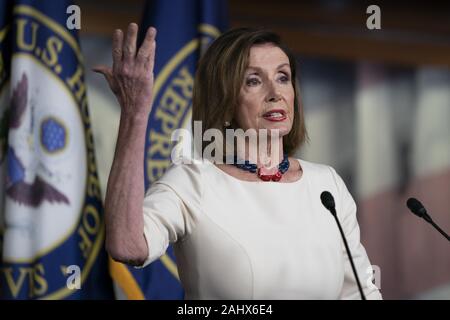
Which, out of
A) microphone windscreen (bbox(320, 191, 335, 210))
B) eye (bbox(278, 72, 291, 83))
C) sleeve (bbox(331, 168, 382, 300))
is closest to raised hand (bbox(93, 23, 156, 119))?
microphone windscreen (bbox(320, 191, 335, 210))

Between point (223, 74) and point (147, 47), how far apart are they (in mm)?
436

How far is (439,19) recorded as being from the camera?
4.02 metres

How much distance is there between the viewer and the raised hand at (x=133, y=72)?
129cm

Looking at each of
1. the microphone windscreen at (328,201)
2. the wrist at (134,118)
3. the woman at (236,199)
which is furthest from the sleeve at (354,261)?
the wrist at (134,118)

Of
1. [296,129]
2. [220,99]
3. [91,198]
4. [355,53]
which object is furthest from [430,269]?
[220,99]

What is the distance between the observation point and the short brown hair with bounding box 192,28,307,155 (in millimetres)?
1697

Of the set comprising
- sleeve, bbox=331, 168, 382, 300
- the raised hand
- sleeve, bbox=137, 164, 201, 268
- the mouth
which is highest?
the raised hand

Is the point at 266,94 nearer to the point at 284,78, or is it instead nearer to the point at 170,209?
the point at 284,78

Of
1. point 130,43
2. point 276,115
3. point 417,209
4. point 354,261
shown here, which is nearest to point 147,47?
point 130,43

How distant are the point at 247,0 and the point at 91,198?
59.5 inches

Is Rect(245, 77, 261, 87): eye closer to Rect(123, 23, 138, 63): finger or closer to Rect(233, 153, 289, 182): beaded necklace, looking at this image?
Rect(233, 153, 289, 182): beaded necklace

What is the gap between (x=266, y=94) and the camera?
1687 millimetres

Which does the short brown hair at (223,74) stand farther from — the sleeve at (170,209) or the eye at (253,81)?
the sleeve at (170,209)

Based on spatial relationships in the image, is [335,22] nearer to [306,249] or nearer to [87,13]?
[87,13]
